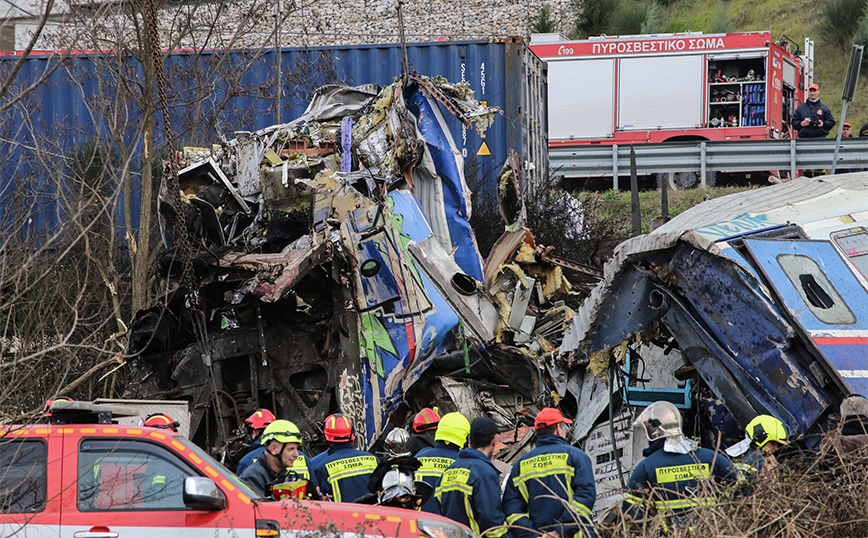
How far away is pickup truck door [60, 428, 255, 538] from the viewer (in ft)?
14.8

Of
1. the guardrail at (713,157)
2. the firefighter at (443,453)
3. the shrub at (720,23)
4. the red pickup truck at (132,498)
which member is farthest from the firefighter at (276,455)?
the shrub at (720,23)

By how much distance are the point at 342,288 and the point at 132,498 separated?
383cm

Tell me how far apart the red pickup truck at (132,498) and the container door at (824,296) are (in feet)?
10.5

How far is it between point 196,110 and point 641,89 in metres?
10.9

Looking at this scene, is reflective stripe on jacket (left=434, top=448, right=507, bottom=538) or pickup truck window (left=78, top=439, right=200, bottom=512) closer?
pickup truck window (left=78, top=439, right=200, bottom=512)

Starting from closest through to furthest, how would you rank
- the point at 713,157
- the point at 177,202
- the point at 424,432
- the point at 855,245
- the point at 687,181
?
the point at 424,432 → the point at 855,245 → the point at 177,202 → the point at 713,157 → the point at 687,181

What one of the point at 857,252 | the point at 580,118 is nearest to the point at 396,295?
the point at 857,252

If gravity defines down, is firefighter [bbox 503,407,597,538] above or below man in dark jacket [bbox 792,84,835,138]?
below

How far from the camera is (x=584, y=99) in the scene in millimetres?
20719

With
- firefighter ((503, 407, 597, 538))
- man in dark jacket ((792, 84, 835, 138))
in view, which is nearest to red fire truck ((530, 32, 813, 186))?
man in dark jacket ((792, 84, 835, 138))

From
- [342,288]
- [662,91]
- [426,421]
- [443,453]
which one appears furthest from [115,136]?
[662,91]

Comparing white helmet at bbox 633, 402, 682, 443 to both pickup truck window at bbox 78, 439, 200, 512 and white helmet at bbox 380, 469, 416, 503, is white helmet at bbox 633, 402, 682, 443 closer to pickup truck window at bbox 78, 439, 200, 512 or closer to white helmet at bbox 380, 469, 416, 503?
white helmet at bbox 380, 469, 416, 503

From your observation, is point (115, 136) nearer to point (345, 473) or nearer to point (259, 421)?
point (259, 421)

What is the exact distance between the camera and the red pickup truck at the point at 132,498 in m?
4.51
